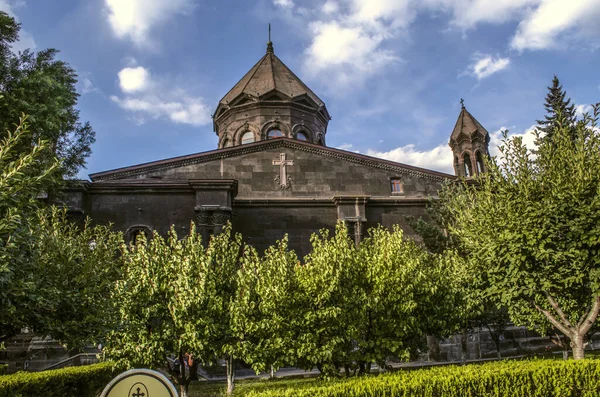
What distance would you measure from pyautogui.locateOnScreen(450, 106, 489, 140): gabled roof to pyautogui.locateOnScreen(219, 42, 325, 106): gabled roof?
9051 mm

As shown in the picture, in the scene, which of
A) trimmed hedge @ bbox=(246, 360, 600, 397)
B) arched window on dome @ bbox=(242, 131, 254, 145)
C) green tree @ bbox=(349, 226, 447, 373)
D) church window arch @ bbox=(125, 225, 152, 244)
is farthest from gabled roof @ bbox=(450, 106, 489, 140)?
trimmed hedge @ bbox=(246, 360, 600, 397)

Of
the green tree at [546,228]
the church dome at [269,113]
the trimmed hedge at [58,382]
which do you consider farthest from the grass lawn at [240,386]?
the church dome at [269,113]

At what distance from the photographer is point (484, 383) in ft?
25.8

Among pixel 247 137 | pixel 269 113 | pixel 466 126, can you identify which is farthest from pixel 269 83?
pixel 466 126

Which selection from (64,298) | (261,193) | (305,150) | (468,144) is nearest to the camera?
(64,298)

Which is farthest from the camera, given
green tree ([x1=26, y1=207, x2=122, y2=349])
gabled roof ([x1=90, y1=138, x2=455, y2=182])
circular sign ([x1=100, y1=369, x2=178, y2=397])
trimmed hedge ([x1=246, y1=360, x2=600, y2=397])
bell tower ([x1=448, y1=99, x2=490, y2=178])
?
bell tower ([x1=448, y1=99, x2=490, y2=178])

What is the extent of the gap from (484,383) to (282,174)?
15326mm

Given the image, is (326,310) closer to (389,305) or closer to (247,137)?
(389,305)

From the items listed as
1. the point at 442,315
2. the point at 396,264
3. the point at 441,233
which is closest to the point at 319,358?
the point at 396,264

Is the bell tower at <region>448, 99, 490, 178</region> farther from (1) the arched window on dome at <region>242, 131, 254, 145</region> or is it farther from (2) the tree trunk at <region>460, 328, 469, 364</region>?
(1) the arched window on dome at <region>242, 131, 254, 145</region>

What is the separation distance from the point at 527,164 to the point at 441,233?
8396 millimetres

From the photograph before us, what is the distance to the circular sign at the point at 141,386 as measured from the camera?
12.6ft

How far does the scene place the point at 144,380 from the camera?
153 inches

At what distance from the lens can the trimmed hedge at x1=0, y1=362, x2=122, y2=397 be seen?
9.09 meters
